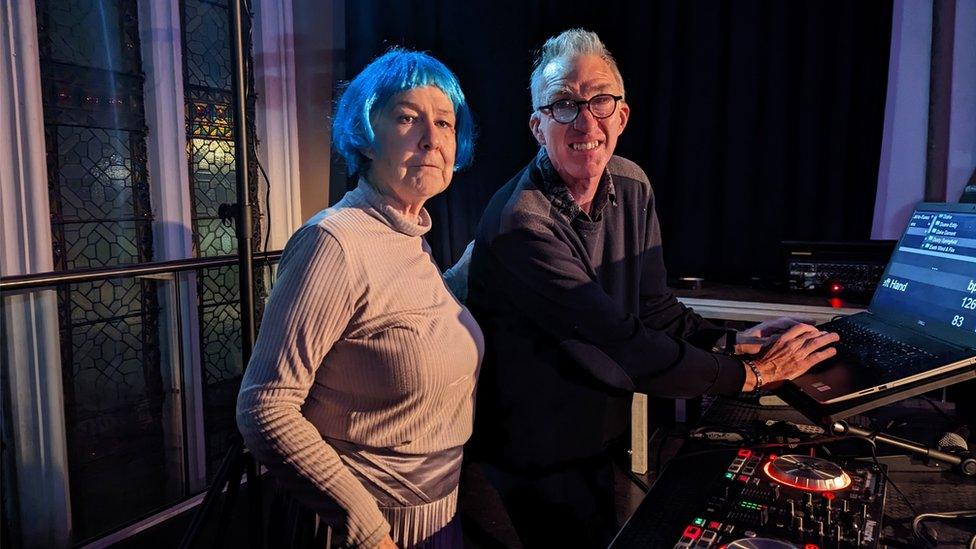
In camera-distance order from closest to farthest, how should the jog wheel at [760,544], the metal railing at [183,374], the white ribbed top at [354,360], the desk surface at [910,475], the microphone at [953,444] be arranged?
the jog wheel at [760,544], the desk surface at [910,475], the white ribbed top at [354,360], the microphone at [953,444], the metal railing at [183,374]

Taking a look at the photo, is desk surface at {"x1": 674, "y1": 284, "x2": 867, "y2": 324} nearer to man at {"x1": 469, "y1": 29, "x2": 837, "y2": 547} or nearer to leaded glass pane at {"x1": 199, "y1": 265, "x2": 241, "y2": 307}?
man at {"x1": 469, "y1": 29, "x2": 837, "y2": 547}

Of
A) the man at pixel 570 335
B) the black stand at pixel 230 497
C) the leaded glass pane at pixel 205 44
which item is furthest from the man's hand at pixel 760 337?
the leaded glass pane at pixel 205 44

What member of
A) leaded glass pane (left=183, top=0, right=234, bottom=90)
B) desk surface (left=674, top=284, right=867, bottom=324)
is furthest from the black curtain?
leaded glass pane (left=183, top=0, right=234, bottom=90)

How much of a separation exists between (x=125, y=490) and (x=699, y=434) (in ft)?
8.62

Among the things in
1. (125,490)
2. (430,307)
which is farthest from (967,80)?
(125,490)

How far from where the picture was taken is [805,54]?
269 cm

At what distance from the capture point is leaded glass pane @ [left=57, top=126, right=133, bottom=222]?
2.68 meters

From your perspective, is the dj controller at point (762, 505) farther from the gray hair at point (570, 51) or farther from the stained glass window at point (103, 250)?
the stained glass window at point (103, 250)

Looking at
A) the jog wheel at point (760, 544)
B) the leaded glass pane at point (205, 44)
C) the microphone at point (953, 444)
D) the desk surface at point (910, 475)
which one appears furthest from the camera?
the leaded glass pane at point (205, 44)

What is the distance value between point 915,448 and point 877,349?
21cm

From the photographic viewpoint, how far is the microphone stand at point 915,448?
105 cm

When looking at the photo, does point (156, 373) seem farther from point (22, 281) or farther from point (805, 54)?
point (805, 54)

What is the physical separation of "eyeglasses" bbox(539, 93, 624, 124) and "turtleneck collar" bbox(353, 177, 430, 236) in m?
0.42

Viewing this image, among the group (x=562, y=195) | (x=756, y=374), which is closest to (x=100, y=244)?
(x=562, y=195)
